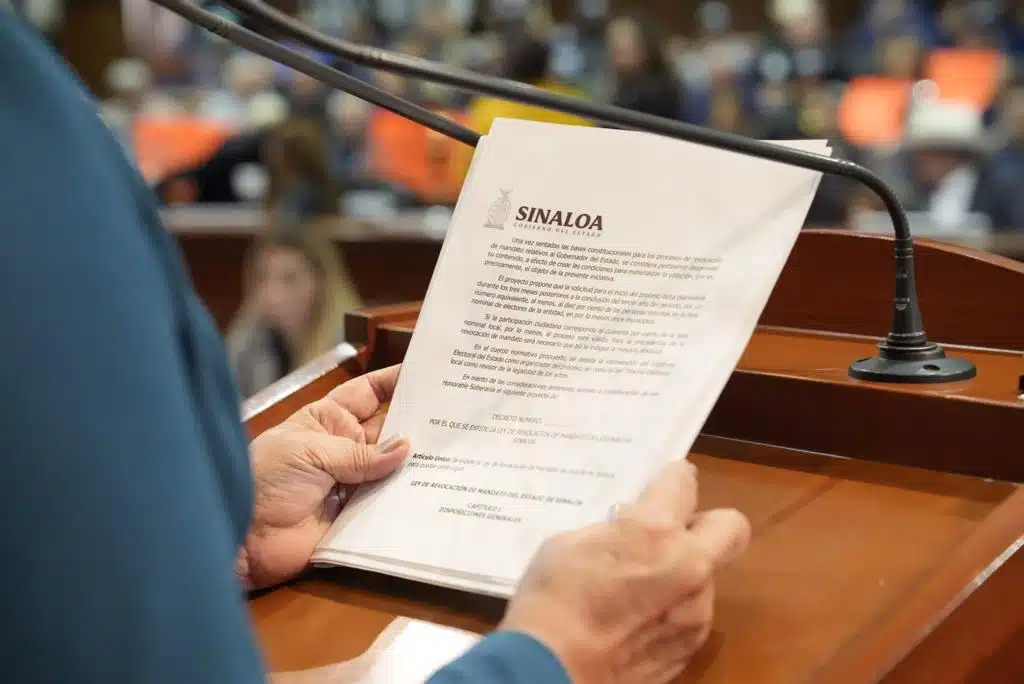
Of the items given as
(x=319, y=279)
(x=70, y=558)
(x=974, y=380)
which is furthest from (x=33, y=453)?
(x=319, y=279)

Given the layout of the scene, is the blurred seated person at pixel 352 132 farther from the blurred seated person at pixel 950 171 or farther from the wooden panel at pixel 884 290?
the wooden panel at pixel 884 290

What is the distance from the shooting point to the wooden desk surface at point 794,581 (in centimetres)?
54

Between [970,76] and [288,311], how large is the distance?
3.48m

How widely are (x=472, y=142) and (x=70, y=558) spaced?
0.49 m

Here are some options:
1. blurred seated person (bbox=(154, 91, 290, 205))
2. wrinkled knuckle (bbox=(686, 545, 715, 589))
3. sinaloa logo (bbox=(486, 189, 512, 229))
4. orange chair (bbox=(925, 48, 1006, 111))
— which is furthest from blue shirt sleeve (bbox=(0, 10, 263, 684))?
orange chair (bbox=(925, 48, 1006, 111))

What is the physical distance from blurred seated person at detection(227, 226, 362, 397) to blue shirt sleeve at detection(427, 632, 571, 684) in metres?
2.14

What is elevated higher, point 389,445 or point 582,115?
point 582,115

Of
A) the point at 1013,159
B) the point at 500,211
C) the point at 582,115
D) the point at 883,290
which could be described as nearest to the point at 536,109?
the point at 1013,159

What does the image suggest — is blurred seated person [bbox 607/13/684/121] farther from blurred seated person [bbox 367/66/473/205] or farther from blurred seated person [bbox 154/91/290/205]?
blurred seated person [bbox 154/91/290/205]

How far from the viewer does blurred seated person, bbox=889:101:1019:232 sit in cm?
393

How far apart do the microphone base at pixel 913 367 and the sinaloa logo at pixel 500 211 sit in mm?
244

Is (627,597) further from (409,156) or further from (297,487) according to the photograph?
(409,156)

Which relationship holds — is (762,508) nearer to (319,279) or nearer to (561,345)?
(561,345)

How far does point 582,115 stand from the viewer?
619mm
